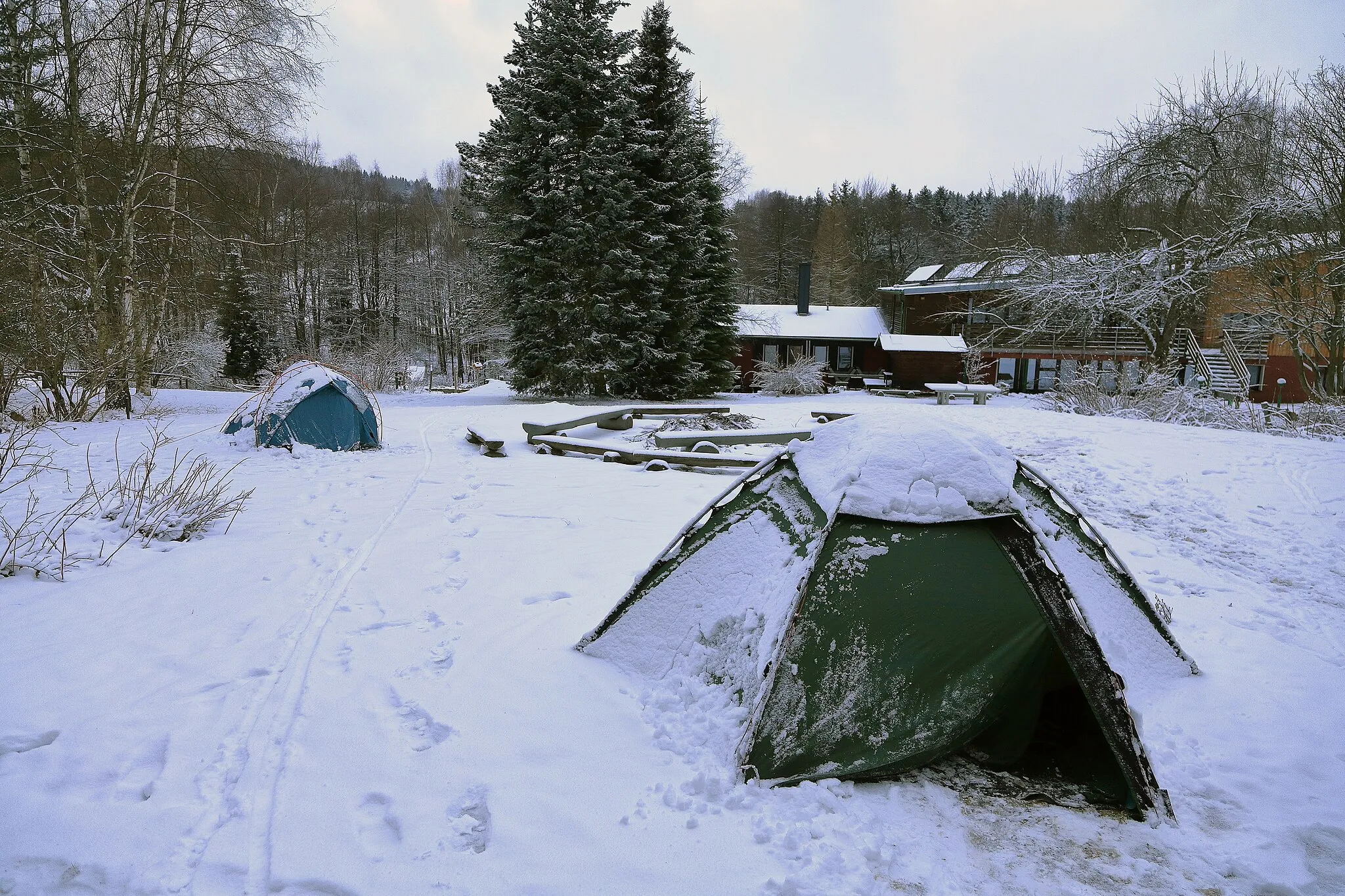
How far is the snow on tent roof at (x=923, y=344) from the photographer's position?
27.0 meters

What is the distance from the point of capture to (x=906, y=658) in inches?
113

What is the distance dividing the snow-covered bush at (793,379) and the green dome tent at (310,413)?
15417 mm

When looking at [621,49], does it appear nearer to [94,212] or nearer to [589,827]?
[94,212]

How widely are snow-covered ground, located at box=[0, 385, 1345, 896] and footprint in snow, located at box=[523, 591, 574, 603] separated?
22 millimetres

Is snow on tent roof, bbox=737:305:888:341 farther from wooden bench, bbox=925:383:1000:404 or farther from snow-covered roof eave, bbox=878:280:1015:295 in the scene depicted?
wooden bench, bbox=925:383:1000:404

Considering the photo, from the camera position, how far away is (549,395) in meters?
19.8

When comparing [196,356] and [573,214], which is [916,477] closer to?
[573,214]

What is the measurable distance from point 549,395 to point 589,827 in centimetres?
1782

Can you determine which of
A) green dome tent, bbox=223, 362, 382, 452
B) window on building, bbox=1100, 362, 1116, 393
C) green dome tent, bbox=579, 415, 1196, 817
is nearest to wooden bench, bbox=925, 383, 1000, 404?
window on building, bbox=1100, 362, 1116, 393

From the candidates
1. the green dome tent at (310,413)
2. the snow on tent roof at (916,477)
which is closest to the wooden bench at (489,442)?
the green dome tent at (310,413)

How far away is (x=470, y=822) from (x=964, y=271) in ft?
107

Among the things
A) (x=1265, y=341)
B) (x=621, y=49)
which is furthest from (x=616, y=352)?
(x=1265, y=341)

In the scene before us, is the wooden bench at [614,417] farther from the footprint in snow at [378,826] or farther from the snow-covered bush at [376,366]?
the snow-covered bush at [376,366]

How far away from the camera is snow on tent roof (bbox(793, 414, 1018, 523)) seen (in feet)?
9.49
